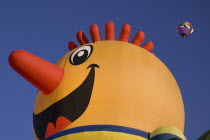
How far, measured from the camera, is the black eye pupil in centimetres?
870

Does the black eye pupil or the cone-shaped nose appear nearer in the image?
the cone-shaped nose

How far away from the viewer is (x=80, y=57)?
879 centimetres

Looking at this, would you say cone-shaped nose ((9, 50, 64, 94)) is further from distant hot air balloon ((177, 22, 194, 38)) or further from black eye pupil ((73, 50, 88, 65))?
distant hot air balloon ((177, 22, 194, 38))

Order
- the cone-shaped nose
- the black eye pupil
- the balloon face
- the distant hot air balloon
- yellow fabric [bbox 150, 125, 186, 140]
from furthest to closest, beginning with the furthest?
the distant hot air balloon, the black eye pupil, the cone-shaped nose, the balloon face, yellow fabric [bbox 150, 125, 186, 140]

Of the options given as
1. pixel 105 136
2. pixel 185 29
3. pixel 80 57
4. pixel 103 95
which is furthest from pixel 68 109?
pixel 185 29

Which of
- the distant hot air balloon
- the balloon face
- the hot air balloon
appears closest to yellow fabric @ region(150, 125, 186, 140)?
the hot air balloon

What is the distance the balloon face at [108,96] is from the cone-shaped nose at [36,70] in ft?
0.47

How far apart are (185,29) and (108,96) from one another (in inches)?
335

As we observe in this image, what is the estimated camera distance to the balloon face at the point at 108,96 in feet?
26.0

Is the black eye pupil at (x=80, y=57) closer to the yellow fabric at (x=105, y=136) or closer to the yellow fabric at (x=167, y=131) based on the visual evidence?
the yellow fabric at (x=105, y=136)

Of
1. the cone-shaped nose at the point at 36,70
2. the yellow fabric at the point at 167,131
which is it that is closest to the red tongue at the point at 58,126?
the cone-shaped nose at the point at 36,70

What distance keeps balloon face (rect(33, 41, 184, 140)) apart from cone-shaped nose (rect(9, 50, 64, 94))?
143 millimetres

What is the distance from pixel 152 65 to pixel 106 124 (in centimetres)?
179

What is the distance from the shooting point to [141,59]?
29.0ft
